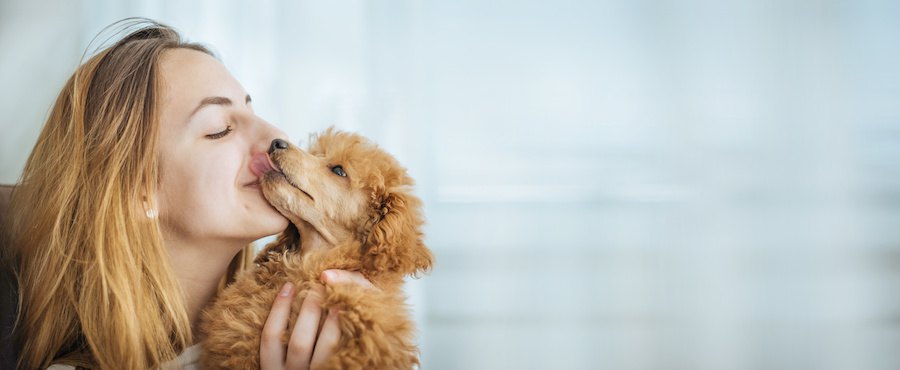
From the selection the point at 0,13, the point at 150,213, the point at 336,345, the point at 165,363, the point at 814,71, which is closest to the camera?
the point at 336,345

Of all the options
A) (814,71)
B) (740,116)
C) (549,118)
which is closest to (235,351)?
(549,118)

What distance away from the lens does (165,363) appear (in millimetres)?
1127

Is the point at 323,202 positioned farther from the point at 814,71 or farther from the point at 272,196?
the point at 814,71

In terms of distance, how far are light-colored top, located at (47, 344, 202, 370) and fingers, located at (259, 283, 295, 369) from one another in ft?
0.54

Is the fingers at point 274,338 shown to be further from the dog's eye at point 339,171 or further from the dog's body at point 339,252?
the dog's eye at point 339,171

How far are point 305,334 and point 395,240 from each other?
241mm

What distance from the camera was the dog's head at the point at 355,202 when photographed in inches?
45.0

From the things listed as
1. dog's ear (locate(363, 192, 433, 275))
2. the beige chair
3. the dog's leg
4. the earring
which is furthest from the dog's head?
the beige chair

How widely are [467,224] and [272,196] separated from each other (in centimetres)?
90

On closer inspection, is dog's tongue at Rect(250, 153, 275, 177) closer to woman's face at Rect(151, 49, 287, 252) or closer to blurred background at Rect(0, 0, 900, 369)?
woman's face at Rect(151, 49, 287, 252)

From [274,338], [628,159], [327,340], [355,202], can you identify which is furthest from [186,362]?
[628,159]

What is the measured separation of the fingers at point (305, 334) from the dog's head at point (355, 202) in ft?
0.48

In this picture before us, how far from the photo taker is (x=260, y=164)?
A: 1.25m

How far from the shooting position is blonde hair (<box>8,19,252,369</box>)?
116 centimetres
